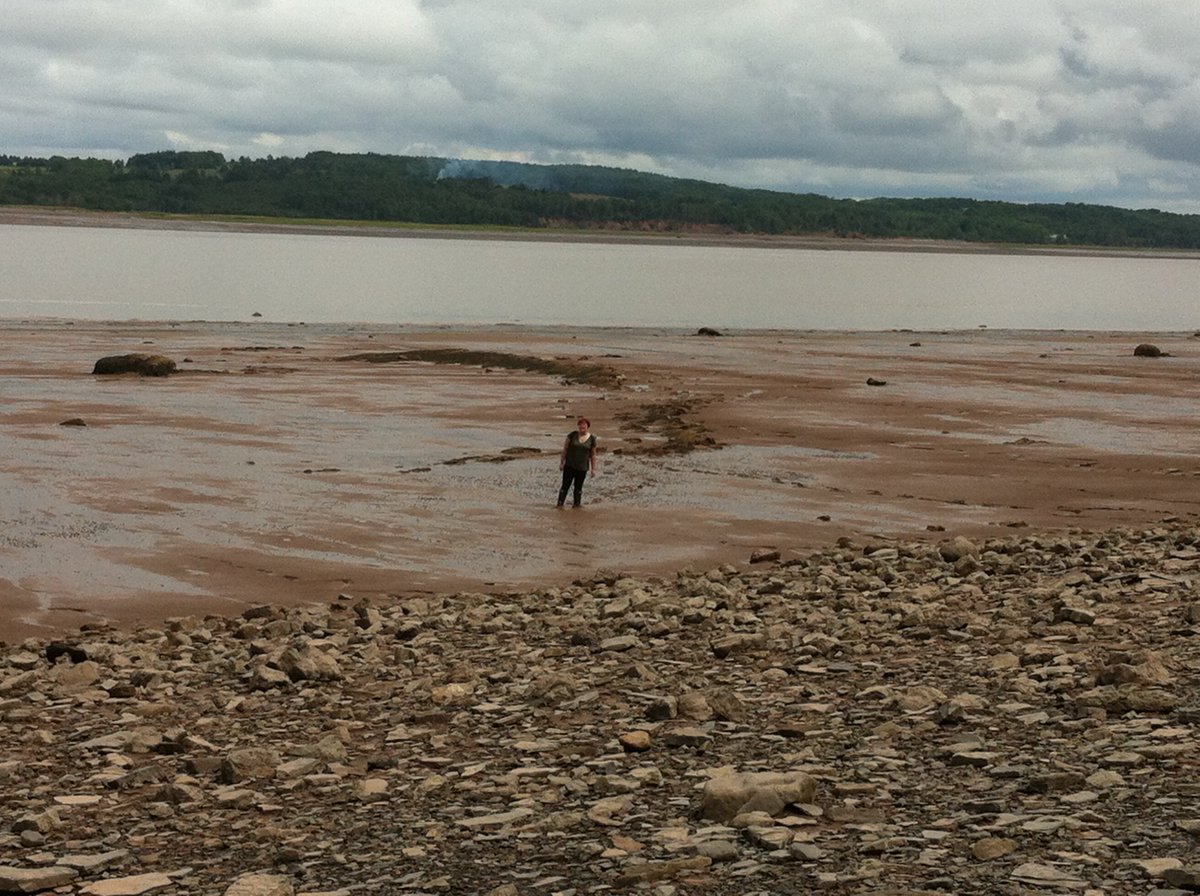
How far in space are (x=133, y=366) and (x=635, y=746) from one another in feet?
118

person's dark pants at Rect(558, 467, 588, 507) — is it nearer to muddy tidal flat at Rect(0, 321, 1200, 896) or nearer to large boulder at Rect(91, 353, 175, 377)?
muddy tidal flat at Rect(0, 321, 1200, 896)

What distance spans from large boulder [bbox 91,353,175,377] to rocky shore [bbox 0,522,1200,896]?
28828mm

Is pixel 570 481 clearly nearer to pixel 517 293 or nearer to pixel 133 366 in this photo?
pixel 133 366

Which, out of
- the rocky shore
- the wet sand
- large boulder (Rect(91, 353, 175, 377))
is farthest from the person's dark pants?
large boulder (Rect(91, 353, 175, 377))

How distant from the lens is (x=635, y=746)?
31.4 feet

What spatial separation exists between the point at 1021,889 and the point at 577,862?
2196 mm

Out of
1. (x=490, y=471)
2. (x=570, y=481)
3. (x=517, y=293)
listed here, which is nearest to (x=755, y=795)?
(x=570, y=481)

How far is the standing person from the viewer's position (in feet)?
75.4

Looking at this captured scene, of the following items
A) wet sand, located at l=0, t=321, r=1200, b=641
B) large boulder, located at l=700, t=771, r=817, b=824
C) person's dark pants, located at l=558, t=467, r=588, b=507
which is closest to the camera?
large boulder, located at l=700, t=771, r=817, b=824

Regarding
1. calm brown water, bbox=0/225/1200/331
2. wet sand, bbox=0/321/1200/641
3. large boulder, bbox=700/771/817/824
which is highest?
calm brown water, bbox=0/225/1200/331

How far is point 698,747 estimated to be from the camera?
955 cm

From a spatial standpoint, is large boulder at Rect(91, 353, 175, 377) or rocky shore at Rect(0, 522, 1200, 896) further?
large boulder at Rect(91, 353, 175, 377)

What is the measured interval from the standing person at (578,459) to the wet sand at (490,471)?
399 millimetres

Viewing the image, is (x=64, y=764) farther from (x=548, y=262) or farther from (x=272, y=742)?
(x=548, y=262)
